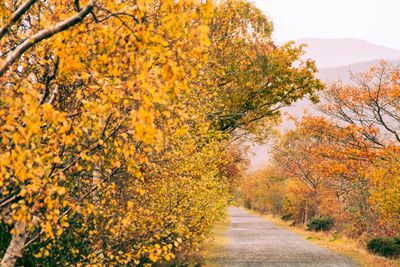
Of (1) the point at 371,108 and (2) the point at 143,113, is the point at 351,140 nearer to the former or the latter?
(1) the point at 371,108

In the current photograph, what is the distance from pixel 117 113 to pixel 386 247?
78.5ft

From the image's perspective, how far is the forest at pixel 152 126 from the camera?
18.0ft

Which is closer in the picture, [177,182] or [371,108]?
[177,182]

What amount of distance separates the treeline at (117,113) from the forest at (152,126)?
39mm

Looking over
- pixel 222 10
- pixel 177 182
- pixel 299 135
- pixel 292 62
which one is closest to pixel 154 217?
pixel 177 182

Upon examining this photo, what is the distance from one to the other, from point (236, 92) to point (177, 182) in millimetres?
12033

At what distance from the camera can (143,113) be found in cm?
495

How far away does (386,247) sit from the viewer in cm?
2612

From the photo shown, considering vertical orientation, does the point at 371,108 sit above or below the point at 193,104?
above

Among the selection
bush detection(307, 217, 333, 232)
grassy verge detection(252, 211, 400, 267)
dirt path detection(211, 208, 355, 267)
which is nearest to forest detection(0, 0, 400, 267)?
bush detection(307, 217, 333, 232)

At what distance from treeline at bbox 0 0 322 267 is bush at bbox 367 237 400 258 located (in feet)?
29.3

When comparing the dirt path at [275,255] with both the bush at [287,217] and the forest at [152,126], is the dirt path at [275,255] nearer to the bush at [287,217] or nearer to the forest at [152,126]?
the forest at [152,126]

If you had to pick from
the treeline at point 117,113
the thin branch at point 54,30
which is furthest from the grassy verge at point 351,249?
the thin branch at point 54,30

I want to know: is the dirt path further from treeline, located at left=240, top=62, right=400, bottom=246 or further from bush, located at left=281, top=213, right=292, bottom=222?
bush, located at left=281, top=213, right=292, bottom=222
